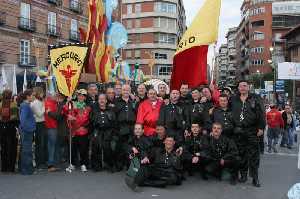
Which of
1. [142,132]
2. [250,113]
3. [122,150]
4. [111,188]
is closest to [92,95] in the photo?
[122,150]

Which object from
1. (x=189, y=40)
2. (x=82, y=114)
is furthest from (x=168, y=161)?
(x=189, y=40)

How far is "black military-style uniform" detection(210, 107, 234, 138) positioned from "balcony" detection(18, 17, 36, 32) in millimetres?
29425

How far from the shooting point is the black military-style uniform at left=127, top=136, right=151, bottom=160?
9461 mm

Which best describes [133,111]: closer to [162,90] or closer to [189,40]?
[162,90]

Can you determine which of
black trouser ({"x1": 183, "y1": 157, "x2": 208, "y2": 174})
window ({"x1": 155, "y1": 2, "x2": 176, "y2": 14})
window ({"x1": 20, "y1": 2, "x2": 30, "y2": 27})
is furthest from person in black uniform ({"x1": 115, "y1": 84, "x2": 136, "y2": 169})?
window ({"x1": 155, "y1": 2, "x2": 176, "y2": 14})

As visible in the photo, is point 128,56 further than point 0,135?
Yes

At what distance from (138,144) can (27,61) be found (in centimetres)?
2976

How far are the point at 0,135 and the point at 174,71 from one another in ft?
13.5

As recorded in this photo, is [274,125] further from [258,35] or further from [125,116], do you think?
[258,35]

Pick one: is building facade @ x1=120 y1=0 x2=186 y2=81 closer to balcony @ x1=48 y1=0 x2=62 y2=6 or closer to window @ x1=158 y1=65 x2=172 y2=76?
window @ x1=158 y1=65 x2=172 y2=76

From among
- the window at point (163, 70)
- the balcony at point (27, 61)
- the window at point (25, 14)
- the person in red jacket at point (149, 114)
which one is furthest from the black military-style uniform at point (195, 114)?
the window at point (163, 70)

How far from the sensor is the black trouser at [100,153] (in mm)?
10617

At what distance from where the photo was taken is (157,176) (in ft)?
29.7

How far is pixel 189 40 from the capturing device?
11.2 metres
